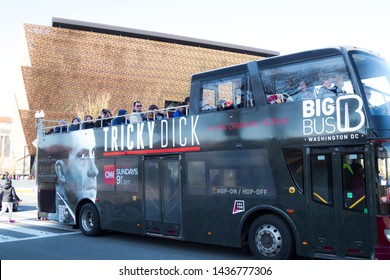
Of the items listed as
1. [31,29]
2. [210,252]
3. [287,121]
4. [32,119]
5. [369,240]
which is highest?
[31,29]

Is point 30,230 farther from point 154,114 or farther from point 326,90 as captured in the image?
point 326,90

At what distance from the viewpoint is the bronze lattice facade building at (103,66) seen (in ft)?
185

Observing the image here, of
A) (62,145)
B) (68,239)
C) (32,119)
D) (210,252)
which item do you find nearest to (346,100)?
(210,252)

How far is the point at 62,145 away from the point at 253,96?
7.67 metres

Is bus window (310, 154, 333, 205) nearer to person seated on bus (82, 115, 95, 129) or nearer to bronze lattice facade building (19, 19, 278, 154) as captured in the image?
person seated on bus (82, 115, 95, 129)

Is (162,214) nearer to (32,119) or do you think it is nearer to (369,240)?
(369,240)

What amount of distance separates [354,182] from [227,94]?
3.39 m

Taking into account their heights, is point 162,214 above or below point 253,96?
below

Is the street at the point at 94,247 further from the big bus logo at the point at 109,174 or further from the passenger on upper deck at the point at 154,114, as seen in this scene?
the passenger on upper deck at the point at 154,114

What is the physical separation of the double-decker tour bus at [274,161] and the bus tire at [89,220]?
1.08 meters

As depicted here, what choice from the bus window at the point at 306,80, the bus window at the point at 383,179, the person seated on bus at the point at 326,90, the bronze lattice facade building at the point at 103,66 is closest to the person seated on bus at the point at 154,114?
the bus window at the point at 306,80

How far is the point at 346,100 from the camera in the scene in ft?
24.4

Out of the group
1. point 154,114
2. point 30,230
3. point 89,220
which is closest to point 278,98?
point 154,114

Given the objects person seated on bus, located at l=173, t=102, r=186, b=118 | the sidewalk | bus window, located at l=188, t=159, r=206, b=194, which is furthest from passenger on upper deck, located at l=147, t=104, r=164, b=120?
the sidewalk
